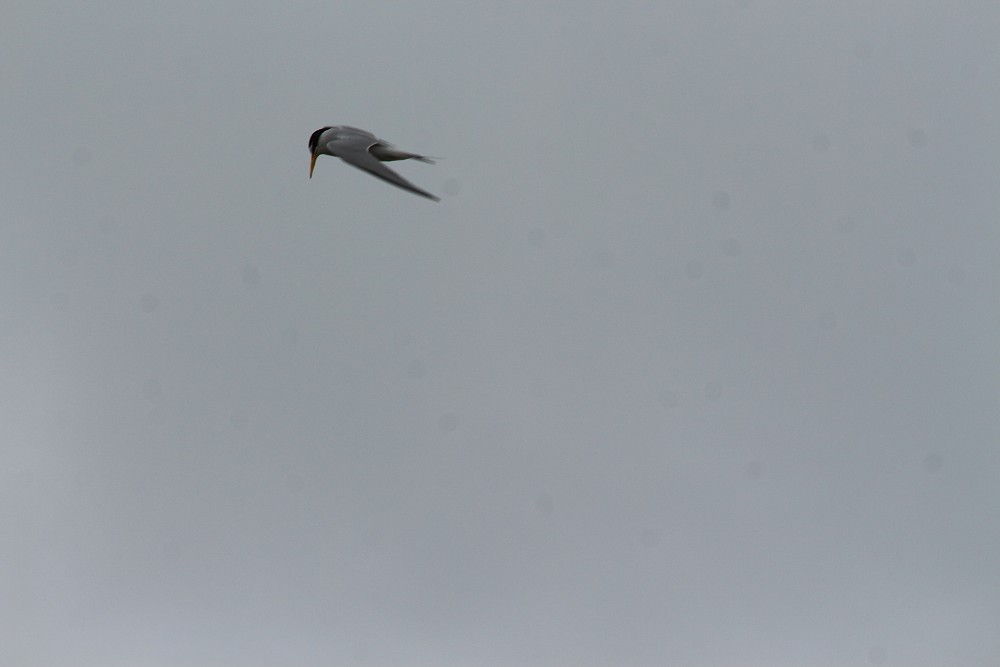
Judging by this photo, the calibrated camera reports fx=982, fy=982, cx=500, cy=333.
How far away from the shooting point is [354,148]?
19.2 m

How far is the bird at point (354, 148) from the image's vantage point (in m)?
17.8

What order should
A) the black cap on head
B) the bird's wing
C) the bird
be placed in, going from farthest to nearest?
the black cap on head, the bird, the bird's wing

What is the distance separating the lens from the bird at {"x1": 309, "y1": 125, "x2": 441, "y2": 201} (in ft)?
58.2

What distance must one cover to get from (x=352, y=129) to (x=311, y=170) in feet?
4.89

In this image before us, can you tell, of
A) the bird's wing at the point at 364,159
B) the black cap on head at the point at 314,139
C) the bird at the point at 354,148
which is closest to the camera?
the bird's wing at the point at 364,159

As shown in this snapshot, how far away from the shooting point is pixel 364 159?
1777cm

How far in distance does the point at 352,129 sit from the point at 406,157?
61.3 inches

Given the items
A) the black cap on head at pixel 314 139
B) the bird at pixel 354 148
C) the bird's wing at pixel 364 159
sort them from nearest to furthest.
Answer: the bird's wing at pixel 364 159
the bird at pixel 354 148
the black cap on head at pixel 314 139

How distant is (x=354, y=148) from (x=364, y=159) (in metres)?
1.61

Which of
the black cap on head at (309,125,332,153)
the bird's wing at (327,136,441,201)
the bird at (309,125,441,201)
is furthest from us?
the black cap on head at (309,125,332,153)

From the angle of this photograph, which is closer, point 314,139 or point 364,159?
point 364,159

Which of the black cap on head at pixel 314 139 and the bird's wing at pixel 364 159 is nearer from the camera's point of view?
the bird's wing at pixel 364 159

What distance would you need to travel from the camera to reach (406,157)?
20.5 meters

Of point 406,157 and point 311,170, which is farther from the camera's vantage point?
point 311,170
